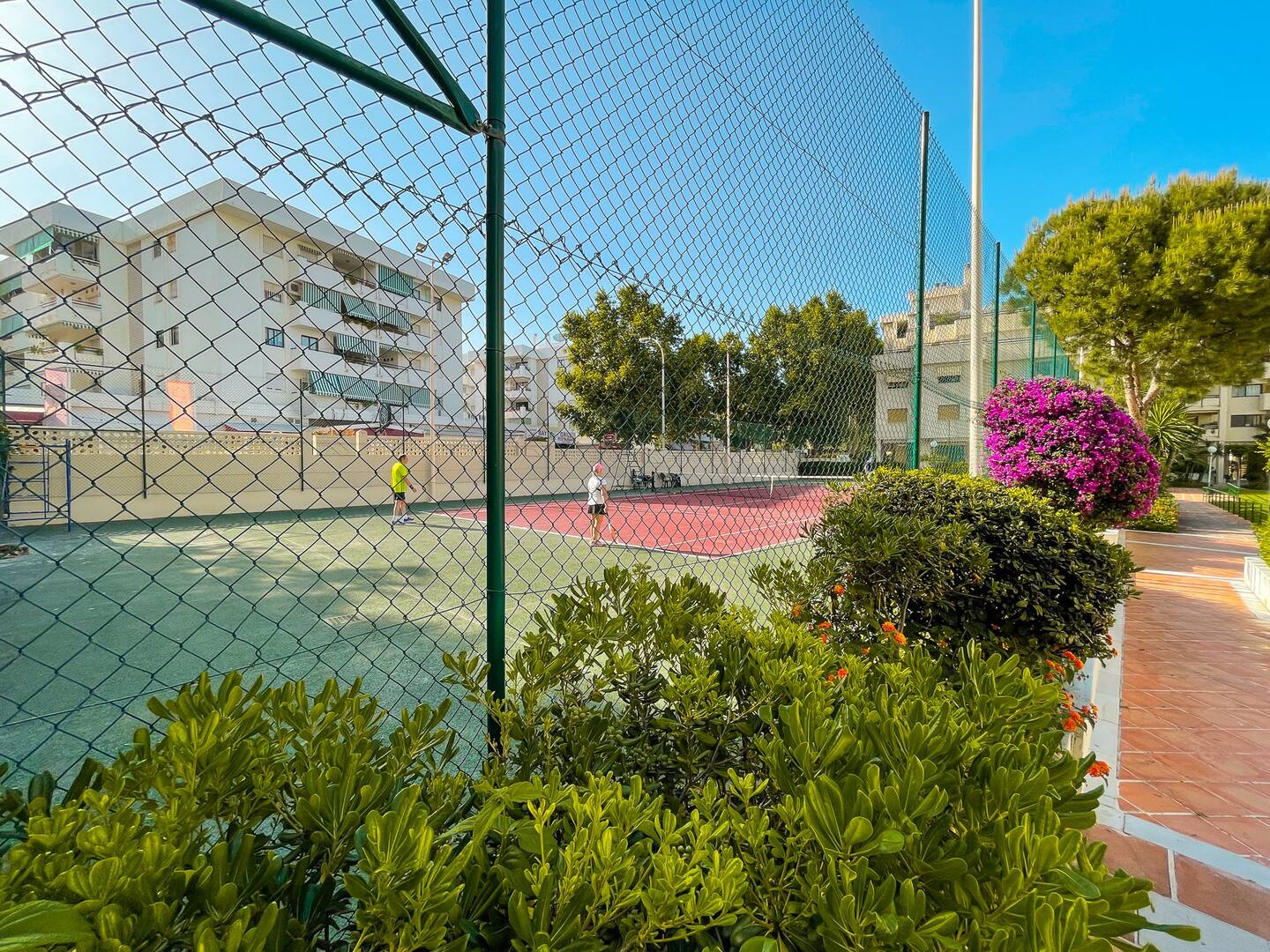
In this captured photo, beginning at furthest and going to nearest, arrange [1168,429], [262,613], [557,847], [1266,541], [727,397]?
[1168,429] < [1266,541] < [262,613] < [727,397] < [557,847]

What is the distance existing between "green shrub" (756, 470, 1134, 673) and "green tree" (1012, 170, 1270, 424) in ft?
34.0

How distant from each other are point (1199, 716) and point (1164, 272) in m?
10.6

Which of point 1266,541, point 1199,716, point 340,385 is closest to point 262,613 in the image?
point 340,385

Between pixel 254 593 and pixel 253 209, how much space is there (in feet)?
21.7

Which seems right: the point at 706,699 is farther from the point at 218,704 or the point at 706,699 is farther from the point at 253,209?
the point at 253,209

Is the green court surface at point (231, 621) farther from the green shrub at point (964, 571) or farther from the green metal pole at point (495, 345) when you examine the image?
the green shrub at point (964, 571)

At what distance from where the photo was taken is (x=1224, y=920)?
184cm

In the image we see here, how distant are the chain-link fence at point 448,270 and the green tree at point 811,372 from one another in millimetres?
23

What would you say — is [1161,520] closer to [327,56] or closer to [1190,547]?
[1190,547]

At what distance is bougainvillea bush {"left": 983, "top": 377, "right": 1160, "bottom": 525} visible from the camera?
19.6 ft

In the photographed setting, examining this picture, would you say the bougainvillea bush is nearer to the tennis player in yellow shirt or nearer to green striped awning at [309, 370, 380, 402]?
the tennis player in yellow shirt

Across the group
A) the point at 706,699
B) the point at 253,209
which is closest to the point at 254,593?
the point at 253,209

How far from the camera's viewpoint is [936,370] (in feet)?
17.5

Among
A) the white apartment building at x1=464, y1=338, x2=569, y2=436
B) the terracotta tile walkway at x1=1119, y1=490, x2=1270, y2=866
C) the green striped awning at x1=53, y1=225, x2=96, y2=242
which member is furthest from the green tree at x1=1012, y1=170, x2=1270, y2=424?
the green striped awning at x1=53, y1=225, x2=96, y2=242
